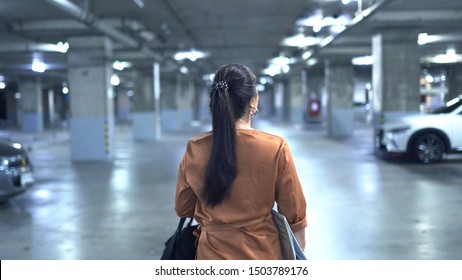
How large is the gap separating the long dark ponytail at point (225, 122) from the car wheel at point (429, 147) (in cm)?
1181

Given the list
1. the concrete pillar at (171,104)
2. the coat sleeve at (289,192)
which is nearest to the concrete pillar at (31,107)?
the concrete pillar at (171,104)

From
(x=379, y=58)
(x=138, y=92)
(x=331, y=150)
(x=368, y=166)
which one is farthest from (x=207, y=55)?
(x=368, y=166)

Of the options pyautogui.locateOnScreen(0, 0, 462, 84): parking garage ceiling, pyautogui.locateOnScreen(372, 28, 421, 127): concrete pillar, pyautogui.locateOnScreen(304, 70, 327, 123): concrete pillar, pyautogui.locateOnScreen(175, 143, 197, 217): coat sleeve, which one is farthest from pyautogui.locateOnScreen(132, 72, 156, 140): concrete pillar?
pyautogui.locateOnScreen(175, 143, 197, 217): coat sleeve

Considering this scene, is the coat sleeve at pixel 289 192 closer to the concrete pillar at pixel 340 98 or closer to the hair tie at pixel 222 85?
the hair tie at pixel 222 85

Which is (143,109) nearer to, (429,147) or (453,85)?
(429,147)

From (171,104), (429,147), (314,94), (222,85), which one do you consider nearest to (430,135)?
(429,147)

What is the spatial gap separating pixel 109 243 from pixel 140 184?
4833 mm

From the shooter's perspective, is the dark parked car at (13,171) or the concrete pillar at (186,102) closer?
the dark parked car at (13,171)

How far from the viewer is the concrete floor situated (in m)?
6.11

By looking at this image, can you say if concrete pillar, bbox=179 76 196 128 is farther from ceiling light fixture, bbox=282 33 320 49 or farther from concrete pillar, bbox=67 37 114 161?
concrete pillar, bbox=67 37 114 161

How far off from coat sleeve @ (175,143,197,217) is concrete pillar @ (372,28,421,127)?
1411cm

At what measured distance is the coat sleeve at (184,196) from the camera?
241 cm

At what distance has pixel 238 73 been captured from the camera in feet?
7.57

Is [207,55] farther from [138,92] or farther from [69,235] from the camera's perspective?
[69,235]
